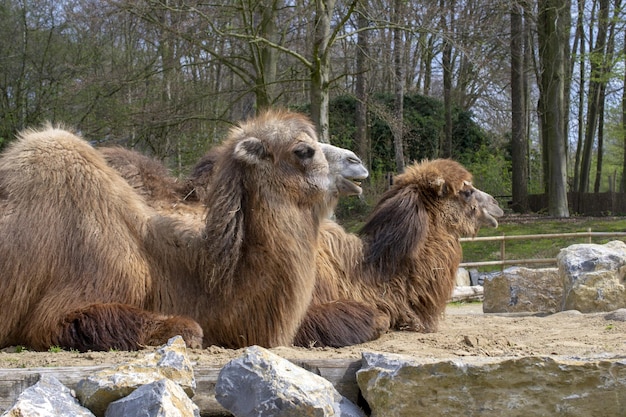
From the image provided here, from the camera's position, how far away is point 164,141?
61.6 ft

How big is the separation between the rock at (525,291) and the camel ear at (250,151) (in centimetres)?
567

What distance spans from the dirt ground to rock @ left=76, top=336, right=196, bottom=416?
0.96 ft

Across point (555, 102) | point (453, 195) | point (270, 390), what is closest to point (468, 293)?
point (453, 195)

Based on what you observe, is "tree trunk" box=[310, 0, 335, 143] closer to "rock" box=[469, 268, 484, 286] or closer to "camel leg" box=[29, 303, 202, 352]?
"rock" box=[469, 268, 484, 286]

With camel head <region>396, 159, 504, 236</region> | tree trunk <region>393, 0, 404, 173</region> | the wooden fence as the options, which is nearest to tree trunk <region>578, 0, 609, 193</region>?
the wooden fence

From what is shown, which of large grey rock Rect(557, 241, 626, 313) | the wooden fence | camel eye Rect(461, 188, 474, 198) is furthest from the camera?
the wooden fence

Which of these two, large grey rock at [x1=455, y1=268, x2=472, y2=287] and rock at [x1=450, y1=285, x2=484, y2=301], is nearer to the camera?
rock at [x1=450, y1=285, x2=484, y2=301]

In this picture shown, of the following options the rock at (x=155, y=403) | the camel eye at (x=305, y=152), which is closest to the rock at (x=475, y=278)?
the camel eye at (x=305, y=152)

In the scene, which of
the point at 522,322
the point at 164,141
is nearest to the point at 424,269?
the point at 522,322

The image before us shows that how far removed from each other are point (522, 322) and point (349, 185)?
2942mm

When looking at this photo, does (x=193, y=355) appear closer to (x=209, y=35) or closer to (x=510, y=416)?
(x=510, y=416)

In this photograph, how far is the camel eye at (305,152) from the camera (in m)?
5.05

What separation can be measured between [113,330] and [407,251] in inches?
115

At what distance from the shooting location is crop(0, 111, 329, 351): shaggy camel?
4.63 metres
